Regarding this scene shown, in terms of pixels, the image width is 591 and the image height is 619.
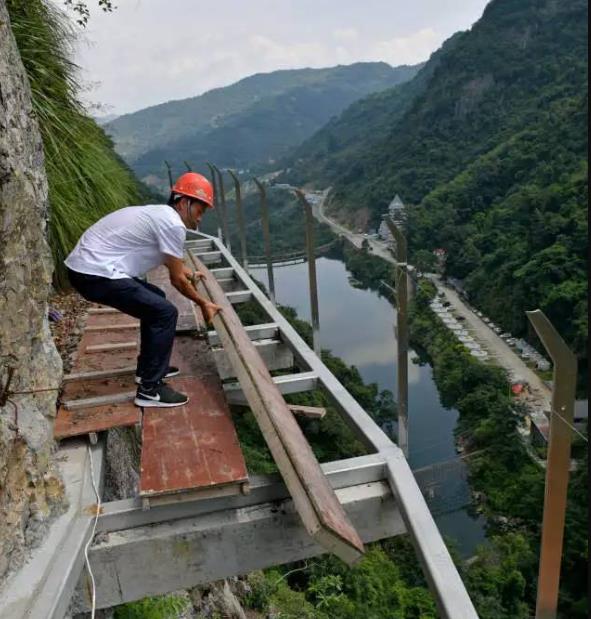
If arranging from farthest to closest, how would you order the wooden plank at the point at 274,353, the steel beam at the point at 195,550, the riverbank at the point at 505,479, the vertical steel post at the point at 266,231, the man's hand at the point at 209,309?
the riverbank at the point at 505,479, the vertical steel post at the point at 266,231, the wooden plank at the point at 274,353, the man's hand at the point at 209,309, the steel beam at the point at 195,550

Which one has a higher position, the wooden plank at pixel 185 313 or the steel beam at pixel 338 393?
the wooden plank at pixel 185 313

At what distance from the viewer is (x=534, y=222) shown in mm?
42906

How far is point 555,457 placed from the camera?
172 cm

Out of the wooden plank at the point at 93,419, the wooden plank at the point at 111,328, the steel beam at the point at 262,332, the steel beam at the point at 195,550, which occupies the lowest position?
the steel beam at the point at 195,550

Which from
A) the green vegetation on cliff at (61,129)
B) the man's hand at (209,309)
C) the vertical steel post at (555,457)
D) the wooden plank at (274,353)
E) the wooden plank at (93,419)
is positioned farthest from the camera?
the wooden plank at (274,353)

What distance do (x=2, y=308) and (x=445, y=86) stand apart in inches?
3631

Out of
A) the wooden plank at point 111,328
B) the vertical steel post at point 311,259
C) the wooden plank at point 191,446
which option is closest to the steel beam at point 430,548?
the wooden plank at point 191,446

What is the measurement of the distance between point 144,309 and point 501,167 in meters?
60.2

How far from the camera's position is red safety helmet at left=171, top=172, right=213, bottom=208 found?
9.98 ft

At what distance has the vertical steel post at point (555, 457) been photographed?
1608mm

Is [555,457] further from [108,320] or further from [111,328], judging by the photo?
[108,320]

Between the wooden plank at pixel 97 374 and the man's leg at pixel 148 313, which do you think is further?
the wooden plank at pixel 97 374

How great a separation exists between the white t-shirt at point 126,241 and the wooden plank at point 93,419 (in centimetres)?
73

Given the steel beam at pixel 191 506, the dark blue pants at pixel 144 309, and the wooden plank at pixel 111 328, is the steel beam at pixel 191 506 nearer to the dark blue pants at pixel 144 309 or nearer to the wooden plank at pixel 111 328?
the dark blue pants at pixel 144 309
